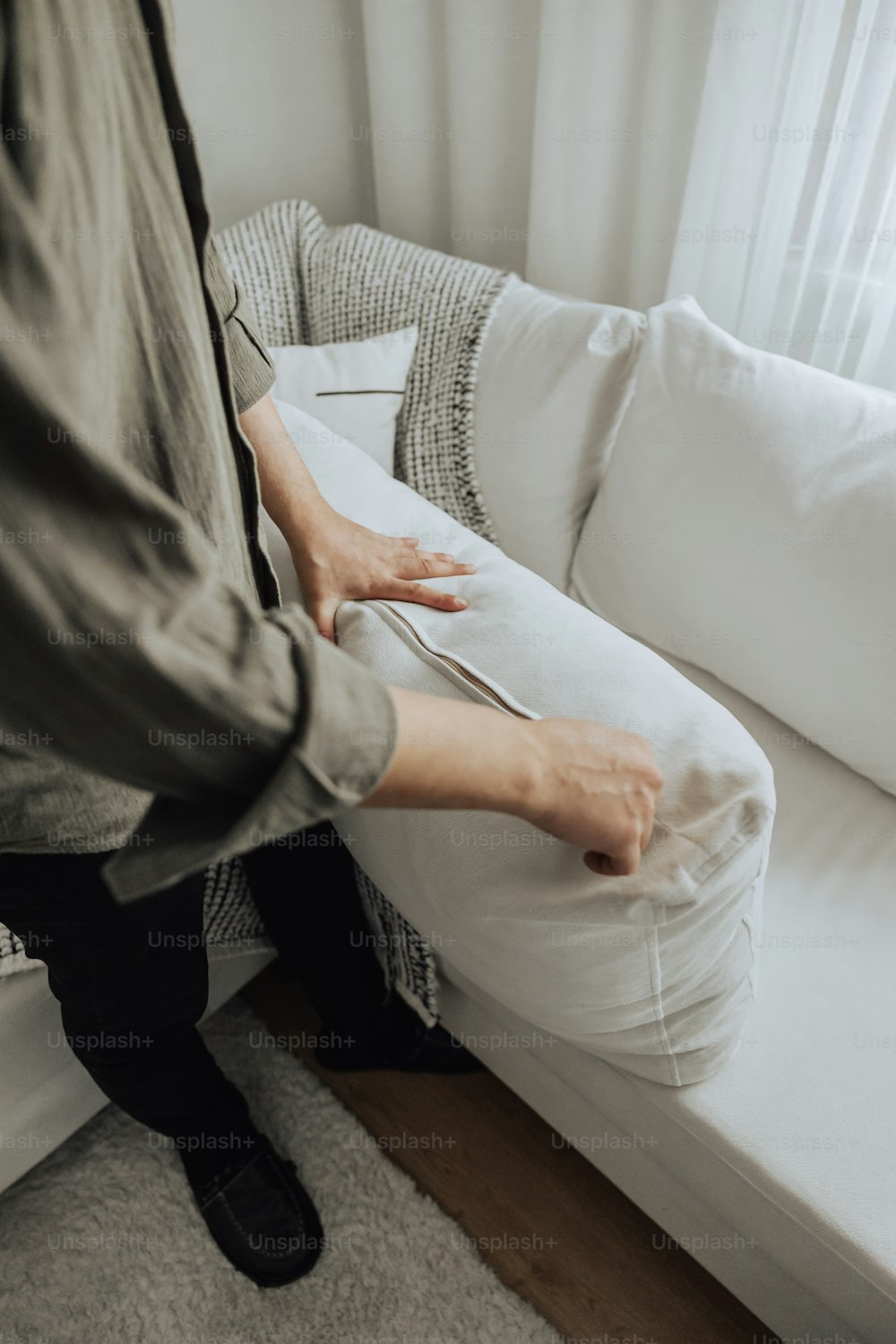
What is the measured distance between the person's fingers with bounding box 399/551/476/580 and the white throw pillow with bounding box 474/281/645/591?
376mm

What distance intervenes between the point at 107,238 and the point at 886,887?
93cm

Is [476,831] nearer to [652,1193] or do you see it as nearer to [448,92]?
[652,1193]

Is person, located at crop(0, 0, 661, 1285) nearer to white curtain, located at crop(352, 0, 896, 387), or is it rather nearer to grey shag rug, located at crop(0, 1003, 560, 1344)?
grey shag rug, located at crop(0, 1003, 560, 1344)

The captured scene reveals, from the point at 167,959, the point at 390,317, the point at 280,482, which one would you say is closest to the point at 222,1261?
the point at 167,959

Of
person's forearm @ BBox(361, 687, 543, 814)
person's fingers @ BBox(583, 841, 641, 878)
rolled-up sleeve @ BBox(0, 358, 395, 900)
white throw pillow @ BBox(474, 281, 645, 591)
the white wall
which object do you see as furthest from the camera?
the white wall

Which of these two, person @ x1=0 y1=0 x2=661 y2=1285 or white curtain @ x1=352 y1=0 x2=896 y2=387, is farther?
white curtain @ x1=352 y1=0 x2=896 y2=387

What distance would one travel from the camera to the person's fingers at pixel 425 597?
2.76ft

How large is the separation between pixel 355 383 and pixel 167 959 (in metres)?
0.84

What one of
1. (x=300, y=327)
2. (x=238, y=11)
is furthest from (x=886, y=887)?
(x=238, y=11)

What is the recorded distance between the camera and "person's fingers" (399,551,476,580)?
88 centimetres

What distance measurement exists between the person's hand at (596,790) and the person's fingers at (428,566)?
12.0 inches

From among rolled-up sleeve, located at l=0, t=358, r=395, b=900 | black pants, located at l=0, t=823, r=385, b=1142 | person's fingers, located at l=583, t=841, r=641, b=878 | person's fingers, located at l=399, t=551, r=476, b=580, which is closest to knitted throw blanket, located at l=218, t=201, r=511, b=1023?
black pants, located at l=0, t=823, r=385, b=1142

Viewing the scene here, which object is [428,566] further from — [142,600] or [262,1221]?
[262,1221]

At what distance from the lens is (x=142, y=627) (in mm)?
414
